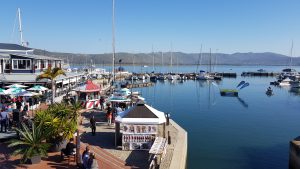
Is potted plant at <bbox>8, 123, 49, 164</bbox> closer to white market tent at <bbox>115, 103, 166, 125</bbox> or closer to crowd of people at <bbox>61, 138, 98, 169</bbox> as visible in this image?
crowd of people at <bbox>61, 138, 98, 169</bbox>

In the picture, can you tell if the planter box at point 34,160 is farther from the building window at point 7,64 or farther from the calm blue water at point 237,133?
the building window at point 7,64

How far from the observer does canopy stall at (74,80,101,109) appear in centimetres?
3591

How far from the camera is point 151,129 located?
20.5 metres

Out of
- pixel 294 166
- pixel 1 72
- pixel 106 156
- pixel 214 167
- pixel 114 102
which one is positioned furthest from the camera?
pixel 1 72

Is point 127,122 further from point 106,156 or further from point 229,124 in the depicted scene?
point 229,124

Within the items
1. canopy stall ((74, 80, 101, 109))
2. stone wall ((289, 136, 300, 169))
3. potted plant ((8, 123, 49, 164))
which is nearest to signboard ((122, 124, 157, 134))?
potted plant ((8, 123, 49, 164))

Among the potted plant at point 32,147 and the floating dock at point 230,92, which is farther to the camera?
the floating dock at point 230,92

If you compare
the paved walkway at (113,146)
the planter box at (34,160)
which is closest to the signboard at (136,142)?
the paved walkway at (113,146)

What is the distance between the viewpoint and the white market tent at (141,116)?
66.8 feet

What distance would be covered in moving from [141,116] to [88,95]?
1689 centimetres

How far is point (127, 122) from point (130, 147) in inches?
61.8

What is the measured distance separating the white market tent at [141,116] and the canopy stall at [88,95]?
15445 mm

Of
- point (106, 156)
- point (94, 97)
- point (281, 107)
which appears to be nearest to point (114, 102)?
point (94, 97)

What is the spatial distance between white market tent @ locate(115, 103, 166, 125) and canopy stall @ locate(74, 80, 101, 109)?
50.7 ft
